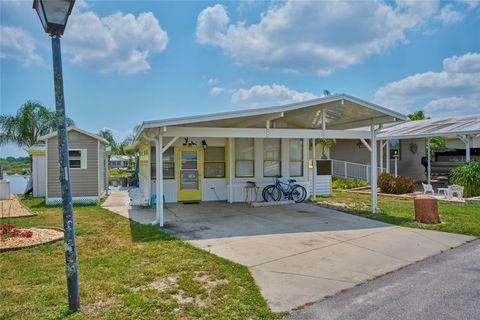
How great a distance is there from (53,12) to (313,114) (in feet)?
26.6

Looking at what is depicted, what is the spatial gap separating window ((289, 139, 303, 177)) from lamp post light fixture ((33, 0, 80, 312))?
971cm

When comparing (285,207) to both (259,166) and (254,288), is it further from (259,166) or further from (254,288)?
(254,288)

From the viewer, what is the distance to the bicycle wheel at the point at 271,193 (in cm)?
1153

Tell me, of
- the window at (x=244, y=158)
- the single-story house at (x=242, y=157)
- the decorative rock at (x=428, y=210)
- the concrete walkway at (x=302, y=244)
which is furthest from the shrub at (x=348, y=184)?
the decorative rock at (x=428, y=210)

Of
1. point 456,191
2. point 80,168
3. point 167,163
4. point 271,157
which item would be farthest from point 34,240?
point 456,191

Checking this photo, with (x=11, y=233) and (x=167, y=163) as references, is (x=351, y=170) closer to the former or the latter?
(x=167, y=163)

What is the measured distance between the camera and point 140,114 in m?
32.3

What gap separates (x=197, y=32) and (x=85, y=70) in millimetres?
4963

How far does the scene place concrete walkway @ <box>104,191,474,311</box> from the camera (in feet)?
14.2

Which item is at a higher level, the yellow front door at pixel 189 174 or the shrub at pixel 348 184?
the yellow front door at pixel 189 174

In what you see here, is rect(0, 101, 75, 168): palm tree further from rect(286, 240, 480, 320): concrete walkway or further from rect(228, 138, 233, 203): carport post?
rect(286, 240, 480, 320): concrete walkway

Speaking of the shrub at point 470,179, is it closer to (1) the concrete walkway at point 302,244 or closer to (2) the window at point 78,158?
(1) the concrete walkway at point 302,244

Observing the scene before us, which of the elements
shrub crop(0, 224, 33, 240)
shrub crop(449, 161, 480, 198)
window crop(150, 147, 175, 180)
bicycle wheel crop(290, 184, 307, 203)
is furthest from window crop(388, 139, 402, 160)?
shrub crop(0, 224, 33, 240)

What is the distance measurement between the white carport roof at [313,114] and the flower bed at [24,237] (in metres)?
2.92
